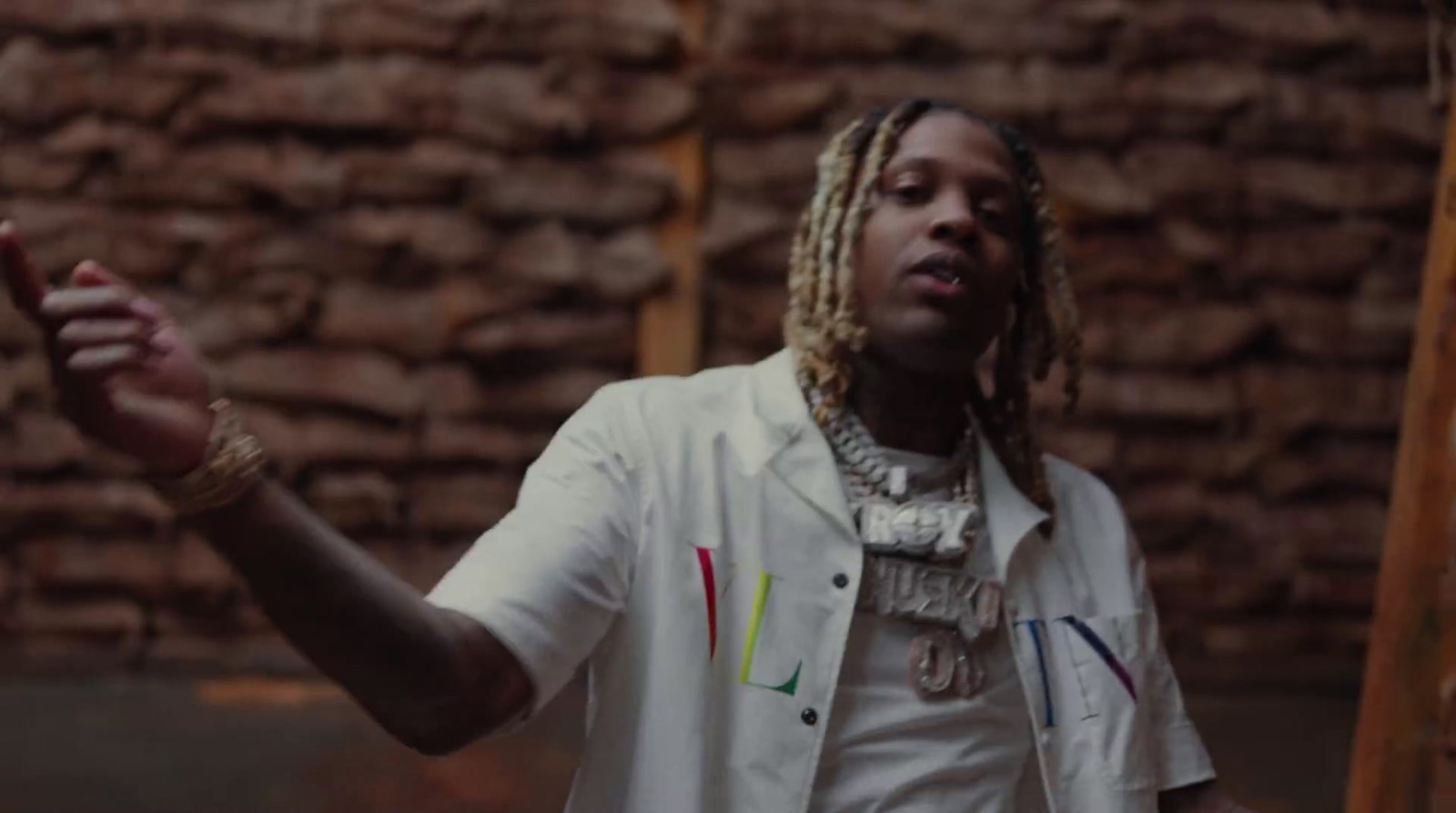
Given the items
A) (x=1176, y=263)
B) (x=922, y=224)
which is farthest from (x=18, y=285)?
(x=1176, y=263)

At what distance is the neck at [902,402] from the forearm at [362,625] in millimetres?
513

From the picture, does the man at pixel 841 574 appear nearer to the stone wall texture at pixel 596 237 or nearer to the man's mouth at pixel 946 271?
the man's mouth at pixel 946 271

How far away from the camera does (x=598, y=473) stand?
124 cm

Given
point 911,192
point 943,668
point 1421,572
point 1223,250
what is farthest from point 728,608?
point 1223,250

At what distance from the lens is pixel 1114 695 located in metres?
1.38

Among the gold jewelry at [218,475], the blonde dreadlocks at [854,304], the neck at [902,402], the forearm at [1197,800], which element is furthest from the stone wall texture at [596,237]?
the gold jewelry at [218,475]

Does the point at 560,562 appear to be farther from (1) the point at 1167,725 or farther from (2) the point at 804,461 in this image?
Result: (1) the point at 1167,725

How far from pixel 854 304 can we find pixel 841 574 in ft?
0.97

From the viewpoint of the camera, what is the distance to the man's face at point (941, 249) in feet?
4.52

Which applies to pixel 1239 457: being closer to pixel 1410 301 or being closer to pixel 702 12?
pixel 1410 301

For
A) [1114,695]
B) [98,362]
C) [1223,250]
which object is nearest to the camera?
[98,362]

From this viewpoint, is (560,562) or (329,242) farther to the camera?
(329,242)

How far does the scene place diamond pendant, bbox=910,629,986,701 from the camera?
51.1 inches

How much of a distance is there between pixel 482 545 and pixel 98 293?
0.39 m
